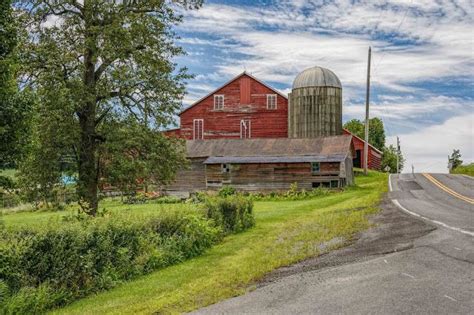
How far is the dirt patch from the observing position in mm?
12922

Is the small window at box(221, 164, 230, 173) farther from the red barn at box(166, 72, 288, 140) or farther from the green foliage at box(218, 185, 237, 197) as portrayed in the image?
the red barn at box(166, 72, 288, 140)

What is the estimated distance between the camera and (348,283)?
1070 cm

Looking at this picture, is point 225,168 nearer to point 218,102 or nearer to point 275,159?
point 275,159

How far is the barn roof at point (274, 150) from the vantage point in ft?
155

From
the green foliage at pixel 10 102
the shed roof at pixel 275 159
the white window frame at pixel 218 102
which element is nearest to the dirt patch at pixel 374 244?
the green foliage at pixel 10 102

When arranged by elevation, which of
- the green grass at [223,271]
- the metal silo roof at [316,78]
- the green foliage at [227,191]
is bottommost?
the green grass at [223,271]

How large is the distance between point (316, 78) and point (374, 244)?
46.4 metres

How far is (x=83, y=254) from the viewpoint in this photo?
13.5 metres

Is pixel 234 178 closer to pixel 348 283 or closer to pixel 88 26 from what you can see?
pixel 88 26

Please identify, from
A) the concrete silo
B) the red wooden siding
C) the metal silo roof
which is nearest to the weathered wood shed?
the concrete silo

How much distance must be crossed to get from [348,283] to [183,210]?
34.4 feet

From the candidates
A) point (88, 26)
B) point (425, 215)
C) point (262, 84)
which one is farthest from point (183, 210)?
point (262, 84)

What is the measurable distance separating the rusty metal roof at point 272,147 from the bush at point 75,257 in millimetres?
31880

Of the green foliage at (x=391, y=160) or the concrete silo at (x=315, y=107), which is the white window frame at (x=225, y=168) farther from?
the green foliage at (x=391, y=160)
